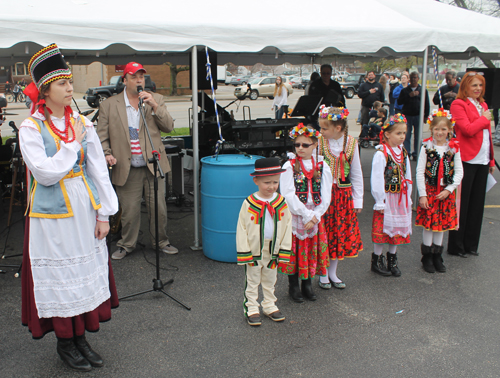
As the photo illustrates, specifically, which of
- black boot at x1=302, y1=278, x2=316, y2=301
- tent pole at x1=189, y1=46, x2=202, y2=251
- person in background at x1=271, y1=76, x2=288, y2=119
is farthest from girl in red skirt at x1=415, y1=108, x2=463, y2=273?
person in background at x1=271, y1=76, x2=288, y2=119

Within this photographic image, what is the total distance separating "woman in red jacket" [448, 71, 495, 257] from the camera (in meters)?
4.95

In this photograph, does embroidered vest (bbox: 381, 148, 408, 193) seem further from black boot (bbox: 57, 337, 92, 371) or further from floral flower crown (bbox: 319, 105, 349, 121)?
black boot (bbox: 57, 337, 92, 371)

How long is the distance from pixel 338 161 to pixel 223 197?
129 cm

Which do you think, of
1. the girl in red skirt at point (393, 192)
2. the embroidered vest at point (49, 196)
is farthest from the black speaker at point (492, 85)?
A: the embroidered vest at point (49, 196)

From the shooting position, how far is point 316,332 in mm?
3516

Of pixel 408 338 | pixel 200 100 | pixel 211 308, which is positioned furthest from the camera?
pixel 200 100

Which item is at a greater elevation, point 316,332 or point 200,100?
point 200,100

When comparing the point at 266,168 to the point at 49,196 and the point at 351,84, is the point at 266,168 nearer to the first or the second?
the point at 49,196

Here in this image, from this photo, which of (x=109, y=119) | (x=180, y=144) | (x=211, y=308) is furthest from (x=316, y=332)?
(x=180, y=144)

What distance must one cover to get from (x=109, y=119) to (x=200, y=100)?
151 inches

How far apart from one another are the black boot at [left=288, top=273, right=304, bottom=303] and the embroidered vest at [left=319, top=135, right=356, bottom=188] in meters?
0.90

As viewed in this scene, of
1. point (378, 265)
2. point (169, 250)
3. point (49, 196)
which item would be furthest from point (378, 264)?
point (49, 196)

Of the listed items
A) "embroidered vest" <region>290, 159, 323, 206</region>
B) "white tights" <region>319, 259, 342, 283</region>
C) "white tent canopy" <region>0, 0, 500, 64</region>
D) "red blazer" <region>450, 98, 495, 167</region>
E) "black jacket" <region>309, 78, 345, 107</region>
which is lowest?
"white tights" <region>319, 259, 342, 283</region>

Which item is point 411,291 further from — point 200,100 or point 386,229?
point 200,100
